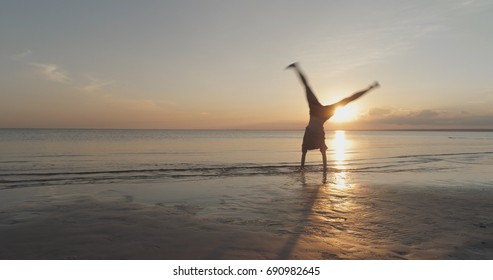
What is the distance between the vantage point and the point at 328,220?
22.9 ft

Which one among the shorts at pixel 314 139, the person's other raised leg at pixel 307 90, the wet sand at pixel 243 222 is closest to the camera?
the wet sand at pixel 243 222

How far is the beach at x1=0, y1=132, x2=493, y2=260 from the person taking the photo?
5121 millimetres

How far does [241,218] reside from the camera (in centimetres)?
711

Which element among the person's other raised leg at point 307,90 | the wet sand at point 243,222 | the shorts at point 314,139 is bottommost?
the wet sand at point 243,222

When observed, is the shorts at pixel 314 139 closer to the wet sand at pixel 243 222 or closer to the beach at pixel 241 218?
the beach at pixel 241 218

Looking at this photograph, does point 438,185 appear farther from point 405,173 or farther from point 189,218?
point 189,218

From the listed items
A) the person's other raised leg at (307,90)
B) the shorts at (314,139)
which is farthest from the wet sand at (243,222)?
the person's other raised leg at (307,90)

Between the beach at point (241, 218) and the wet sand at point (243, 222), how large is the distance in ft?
0.07

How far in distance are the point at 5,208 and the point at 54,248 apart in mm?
3782

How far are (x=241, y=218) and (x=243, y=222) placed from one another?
0.35m

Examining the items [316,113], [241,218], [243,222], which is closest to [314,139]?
[316,113]

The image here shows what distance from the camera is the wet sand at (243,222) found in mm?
5094

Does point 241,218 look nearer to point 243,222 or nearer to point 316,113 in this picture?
point 243,222
